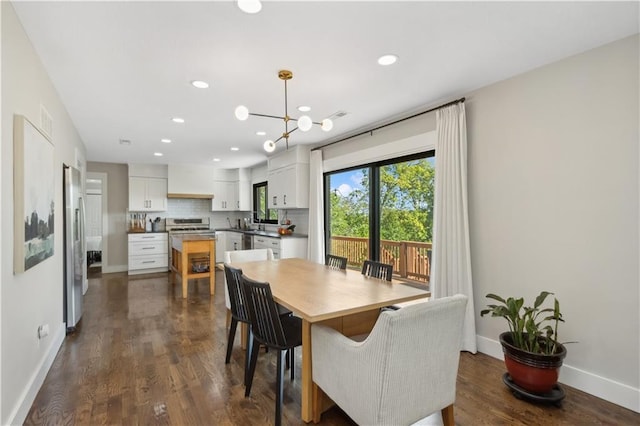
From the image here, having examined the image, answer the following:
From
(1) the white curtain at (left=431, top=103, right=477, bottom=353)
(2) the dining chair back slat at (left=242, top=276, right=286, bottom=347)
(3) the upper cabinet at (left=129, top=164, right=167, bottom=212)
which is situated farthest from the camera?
(3) the upper cabinet at (left=129, top=164, right=167, bottom=212)

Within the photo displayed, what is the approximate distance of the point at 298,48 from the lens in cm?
221

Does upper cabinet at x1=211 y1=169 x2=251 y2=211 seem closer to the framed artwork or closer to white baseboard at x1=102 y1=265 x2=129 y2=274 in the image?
white baseboard at x1=102 y1=265 x2=129 y2=274

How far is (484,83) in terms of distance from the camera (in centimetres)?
284

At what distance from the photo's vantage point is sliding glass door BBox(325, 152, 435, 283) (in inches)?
145

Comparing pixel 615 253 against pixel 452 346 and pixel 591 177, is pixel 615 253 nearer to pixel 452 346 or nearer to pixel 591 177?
pixel 591 177

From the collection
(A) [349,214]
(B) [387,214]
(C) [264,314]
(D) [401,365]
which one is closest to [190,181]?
(A) [349,214]

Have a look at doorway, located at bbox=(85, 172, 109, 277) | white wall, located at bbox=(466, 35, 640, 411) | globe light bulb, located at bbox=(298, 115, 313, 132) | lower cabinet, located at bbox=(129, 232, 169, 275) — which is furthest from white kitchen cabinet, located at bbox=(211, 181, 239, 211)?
white wall, located at bbox=(466, 35, 640, 411)

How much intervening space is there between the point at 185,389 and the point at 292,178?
3.69 m

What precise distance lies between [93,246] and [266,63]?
6891 millimetres

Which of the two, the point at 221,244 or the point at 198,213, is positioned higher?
the point at 198,213

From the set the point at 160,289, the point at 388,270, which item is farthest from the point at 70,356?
the point at 388,270

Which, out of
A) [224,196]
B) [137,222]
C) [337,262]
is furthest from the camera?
[224,196]

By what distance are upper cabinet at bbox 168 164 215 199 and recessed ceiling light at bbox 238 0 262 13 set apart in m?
6.19

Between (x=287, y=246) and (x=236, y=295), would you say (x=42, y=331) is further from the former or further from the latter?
(x=287, y=246)
